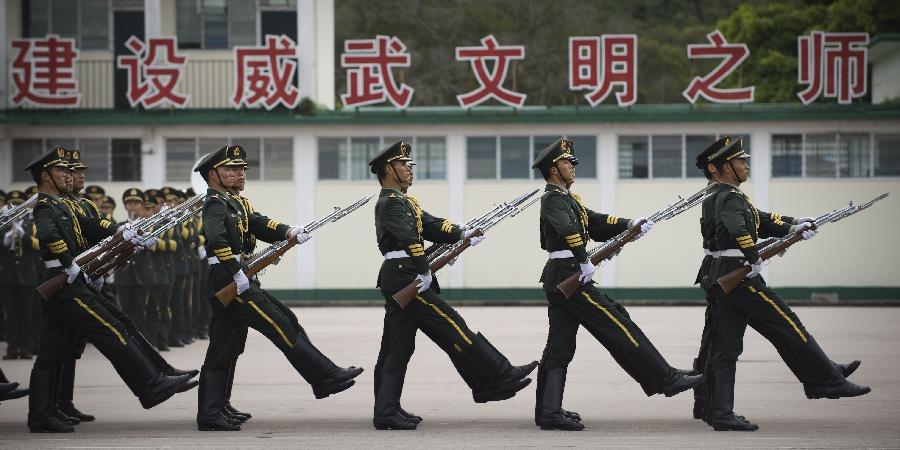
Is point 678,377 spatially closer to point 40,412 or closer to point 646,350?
point 646,350

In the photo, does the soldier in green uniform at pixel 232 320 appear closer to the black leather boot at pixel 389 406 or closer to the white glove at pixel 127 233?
the black leather boot at pixel 389 406

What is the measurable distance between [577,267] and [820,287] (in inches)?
828

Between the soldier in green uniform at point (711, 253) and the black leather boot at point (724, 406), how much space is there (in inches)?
13.3

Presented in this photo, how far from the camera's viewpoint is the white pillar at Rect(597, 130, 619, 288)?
3105 cm

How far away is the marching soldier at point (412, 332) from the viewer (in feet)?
36.5

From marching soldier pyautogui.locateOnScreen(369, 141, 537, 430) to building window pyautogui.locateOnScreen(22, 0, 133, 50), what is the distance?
2364 centimetres

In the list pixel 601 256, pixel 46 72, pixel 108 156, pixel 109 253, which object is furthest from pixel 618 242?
pixel 46 72

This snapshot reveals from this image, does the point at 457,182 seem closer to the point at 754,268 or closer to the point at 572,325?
the point at 572,325

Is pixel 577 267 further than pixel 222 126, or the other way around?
pixel 222 126

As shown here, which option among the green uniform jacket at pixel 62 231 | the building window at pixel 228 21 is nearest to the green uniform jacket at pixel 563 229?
the green uniform jacket at pixel 62 231

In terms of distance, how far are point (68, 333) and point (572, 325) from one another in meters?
3.88

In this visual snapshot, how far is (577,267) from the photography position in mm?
11031

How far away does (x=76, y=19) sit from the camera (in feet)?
110

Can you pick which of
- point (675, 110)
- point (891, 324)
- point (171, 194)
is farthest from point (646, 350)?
point (675, 110)
